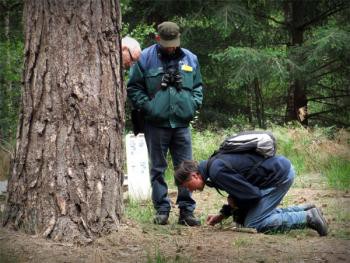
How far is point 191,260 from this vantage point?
4.35m

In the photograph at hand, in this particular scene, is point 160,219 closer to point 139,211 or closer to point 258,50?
point 139,211

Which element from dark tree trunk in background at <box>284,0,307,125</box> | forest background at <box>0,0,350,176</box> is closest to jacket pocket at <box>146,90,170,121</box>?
forest background at <box>0,0,350,176</box>

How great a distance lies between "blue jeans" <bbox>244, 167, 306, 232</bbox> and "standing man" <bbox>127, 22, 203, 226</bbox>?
0.62m

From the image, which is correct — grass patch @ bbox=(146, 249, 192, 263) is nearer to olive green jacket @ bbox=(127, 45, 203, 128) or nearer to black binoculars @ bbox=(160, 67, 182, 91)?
olive green jacket @ bbox=(127, 45, 203, 128)

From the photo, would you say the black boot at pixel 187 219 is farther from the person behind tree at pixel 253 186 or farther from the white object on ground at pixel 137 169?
the white object on ground at pixel 137 169

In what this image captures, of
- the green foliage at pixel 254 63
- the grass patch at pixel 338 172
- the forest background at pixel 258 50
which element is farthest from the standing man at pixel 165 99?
the green foliage at pixel 254 63

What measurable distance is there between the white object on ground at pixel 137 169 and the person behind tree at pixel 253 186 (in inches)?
86.3

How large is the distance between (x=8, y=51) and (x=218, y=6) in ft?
18.8

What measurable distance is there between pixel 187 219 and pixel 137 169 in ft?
6.97

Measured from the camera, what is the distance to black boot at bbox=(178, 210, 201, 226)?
231 inches

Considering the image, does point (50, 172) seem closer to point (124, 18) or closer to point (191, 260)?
point (191, 260)

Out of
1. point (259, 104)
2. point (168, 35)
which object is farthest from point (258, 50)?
point (168, 35)

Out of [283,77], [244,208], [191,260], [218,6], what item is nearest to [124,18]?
[218,6]

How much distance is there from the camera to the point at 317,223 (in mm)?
5402
